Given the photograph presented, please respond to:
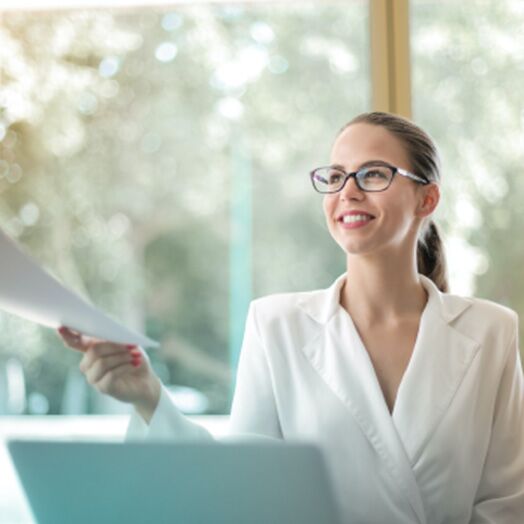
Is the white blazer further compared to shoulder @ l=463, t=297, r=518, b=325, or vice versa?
shoulder @ l=463, t=297, r=518, b=325

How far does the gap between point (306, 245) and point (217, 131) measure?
48 centimetres

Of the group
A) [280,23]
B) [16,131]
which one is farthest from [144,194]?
[280,23]

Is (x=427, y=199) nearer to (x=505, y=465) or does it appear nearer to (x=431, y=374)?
(x=431, y=374)

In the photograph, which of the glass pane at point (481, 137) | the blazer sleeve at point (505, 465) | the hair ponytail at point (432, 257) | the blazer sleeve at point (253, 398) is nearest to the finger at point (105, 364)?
the blazer sleeve at point (253, 398)

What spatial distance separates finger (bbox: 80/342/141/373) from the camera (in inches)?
45.6

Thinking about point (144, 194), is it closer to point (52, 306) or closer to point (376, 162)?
point (376, 162)

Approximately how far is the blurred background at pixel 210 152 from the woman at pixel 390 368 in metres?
0.97

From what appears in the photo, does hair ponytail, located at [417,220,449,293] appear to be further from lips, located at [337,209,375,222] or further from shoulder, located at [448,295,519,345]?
lips, located at [337,209,375,222]

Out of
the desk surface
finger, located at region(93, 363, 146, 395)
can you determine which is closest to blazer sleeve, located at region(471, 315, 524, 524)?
finger, located at region(93, 363, 146, 395)

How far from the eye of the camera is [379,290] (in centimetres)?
177

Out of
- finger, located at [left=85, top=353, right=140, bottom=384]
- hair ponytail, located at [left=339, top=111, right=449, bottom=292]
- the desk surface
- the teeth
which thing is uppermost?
hair ponytail, located at [left=339, top=111, right=449, bottom=292]

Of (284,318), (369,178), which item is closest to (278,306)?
(284,318)

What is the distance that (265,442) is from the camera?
868 millimetres

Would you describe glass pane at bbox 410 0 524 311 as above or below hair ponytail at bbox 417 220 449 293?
above
